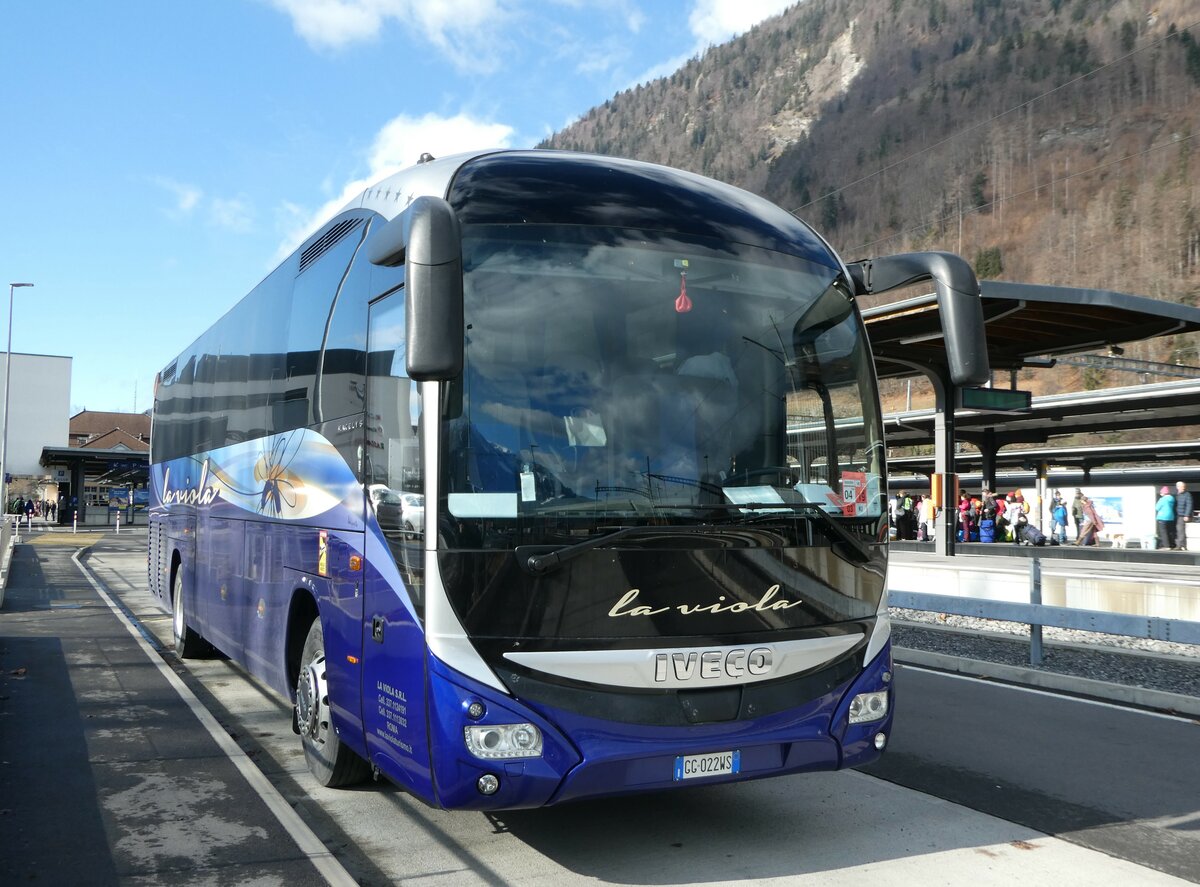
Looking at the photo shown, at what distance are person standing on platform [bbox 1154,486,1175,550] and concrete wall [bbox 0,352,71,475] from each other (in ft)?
235

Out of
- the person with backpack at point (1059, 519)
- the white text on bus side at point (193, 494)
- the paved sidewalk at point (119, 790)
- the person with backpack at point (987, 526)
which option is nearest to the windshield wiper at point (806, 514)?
the paved sidewalk at point (119, 790)

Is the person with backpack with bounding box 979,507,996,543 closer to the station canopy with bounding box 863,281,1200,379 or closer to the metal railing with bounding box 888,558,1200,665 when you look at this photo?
the station canopy with bounding box 863,281,1200,379

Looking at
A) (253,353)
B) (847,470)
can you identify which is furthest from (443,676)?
(253,353)

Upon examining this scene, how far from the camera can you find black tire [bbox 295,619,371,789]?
6.29m

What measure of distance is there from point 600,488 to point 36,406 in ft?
276

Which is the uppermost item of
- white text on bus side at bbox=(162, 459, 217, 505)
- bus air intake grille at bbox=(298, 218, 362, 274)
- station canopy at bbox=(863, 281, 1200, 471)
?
station canopy at bbox=(863, 281, 1200, 471)

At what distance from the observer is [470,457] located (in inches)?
189

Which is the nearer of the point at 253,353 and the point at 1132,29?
the point at 253,353

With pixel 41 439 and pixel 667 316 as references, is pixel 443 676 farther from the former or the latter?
pixel 41 439

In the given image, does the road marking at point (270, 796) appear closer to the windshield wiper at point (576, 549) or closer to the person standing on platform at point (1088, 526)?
the windshield wiper at point (576, 549)

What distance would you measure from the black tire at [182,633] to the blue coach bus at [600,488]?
19.1 feet

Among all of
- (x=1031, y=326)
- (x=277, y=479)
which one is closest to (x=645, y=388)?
(x=277, y=479)

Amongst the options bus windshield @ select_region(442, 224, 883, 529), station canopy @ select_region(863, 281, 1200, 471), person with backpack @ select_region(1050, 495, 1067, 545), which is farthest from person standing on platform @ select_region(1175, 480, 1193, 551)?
bus windshield @ select_region(442, 224, 883, 529)

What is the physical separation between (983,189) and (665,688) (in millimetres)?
141098
